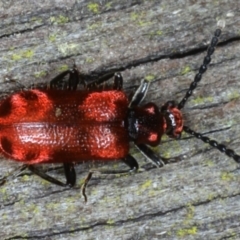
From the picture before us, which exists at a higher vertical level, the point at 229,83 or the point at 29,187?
the point at 229,83

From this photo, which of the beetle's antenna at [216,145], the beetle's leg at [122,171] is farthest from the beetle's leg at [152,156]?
the beetle's antenna at [216,145]

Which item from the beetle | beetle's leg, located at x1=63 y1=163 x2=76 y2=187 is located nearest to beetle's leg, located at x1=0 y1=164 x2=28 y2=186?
the beetle

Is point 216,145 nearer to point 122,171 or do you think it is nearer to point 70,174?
point 122,171

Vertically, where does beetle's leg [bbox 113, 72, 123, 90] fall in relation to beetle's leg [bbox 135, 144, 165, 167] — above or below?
above

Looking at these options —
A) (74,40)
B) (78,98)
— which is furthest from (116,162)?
(74,40)

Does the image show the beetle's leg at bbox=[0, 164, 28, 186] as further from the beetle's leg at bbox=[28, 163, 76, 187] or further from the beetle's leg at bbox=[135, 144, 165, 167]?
the beetle's leg at bbox=[135, 144, 165, 167]

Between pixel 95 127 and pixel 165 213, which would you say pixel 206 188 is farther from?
pixel 95 127

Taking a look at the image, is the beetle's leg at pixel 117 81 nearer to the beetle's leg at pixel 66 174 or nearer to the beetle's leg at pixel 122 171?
the beetle's leg at pixel 122 171
